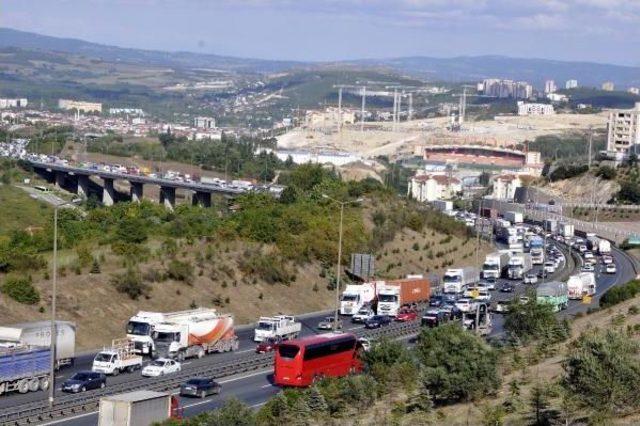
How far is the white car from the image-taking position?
3622cm

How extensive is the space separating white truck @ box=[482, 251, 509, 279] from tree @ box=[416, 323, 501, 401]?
40285 millimetres

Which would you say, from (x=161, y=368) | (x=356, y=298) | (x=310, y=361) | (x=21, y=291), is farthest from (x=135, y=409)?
(x=356, y=298)

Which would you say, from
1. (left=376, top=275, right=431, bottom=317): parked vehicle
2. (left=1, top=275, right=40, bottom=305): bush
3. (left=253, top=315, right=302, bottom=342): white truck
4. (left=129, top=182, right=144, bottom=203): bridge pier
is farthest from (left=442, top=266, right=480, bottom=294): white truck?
(left=129, top=182, right=144, bottom=203): bridge pier

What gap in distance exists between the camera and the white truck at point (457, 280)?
6281 cm

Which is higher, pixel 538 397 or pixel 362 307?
pixel 538 397

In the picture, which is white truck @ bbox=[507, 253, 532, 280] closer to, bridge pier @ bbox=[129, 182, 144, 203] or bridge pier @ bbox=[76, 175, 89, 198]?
bridge pier @ bbox=[129, 182, 144, 203]

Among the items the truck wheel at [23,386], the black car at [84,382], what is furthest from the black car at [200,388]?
the truck wheel at [23,386]

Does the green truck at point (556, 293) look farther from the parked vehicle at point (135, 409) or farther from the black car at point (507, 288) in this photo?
the parked vehicle at point (135, 409)

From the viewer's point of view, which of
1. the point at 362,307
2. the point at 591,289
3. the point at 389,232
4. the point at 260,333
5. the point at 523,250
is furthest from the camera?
the point at 523,250

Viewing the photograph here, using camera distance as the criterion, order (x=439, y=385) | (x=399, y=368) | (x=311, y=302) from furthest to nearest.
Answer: (x=311, y=302)
(x=399, y=368)
(x=439, y=385)

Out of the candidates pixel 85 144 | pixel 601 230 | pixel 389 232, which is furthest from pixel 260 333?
pixel 85 144

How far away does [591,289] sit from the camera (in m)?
63.2

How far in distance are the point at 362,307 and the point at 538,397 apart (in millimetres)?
26609

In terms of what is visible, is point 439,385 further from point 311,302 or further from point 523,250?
point 523,250
